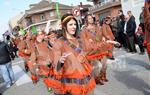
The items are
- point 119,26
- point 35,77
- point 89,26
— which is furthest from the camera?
point 119,26

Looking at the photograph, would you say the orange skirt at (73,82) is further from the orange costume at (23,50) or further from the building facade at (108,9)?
the building facade at (108,9)

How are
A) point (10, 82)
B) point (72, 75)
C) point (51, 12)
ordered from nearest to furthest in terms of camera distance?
1. point (72, 75)
2. point (10, 82)
3. point (51, 12)

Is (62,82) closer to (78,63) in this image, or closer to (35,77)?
(78,63)

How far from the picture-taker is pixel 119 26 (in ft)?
52.6

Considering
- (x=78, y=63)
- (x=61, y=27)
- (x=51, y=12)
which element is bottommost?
(x=51, y=12)

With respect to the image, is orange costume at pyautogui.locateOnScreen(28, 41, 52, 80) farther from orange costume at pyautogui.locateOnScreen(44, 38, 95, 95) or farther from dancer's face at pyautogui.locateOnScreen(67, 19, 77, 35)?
dancer's face at pyautogui.locateOnScreen(67, 19, 77, 35)

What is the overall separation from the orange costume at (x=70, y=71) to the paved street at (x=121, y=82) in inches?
114

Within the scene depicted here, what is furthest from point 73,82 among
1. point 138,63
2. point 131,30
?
point 131,30

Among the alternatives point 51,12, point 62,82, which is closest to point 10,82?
point 62,82

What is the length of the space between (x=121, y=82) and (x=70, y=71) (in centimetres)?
437

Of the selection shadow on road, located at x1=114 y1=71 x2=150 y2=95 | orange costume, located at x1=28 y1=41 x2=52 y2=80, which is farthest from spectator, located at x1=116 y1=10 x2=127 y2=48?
orange costume, located at x1=28 y1=41 x2=52 y2=80

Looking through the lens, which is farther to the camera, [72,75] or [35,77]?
[35,77]

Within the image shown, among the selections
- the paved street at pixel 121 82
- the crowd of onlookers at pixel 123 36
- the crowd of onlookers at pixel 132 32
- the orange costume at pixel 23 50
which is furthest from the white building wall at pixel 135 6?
the orange costume at pixel 23 50

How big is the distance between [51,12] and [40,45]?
63535mm
